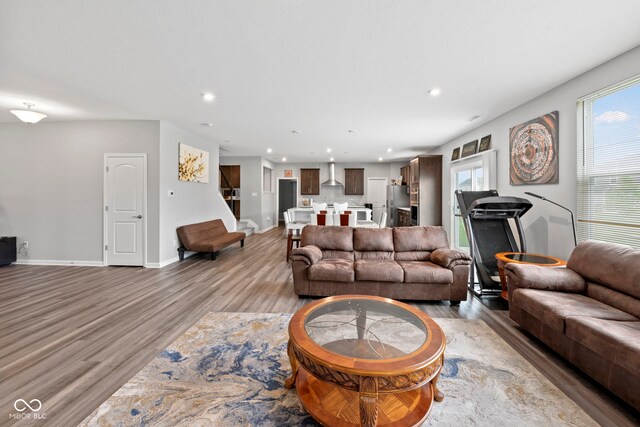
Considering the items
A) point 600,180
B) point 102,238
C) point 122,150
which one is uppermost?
point 122,150

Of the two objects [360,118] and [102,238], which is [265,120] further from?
[102,238]

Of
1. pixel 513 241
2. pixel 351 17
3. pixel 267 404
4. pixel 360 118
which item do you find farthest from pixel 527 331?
pixel 360 118

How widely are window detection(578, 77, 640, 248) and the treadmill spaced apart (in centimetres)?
59

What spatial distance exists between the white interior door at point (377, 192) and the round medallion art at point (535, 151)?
6203mm

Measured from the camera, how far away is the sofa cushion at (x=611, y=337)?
1479 millimetres

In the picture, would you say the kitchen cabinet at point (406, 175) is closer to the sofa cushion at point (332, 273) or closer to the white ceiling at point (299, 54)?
the white ceiling at point (299, 54)

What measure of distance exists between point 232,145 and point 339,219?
3.78 meters

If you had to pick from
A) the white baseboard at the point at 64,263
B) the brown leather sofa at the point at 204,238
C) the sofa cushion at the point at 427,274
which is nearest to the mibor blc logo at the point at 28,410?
the sofa cushion at the point at 427,274

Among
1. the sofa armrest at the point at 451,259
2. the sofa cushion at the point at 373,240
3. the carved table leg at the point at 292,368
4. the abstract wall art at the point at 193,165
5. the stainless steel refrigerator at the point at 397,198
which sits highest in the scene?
the abstract wall art at the point at 193,165

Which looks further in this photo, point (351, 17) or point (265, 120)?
point (265, 120)

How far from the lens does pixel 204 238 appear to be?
5.63 meters

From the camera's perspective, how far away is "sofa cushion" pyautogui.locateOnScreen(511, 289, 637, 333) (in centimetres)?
194

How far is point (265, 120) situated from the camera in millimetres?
4703

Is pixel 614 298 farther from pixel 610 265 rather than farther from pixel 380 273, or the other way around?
pixel 380 273
